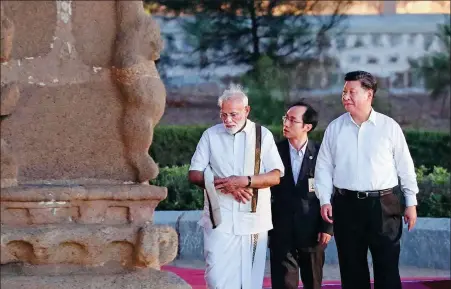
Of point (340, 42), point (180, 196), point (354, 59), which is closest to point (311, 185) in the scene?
point (180, 196)

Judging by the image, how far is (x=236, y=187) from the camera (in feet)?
15.9

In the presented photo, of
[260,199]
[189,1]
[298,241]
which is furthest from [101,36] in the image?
[189,1]

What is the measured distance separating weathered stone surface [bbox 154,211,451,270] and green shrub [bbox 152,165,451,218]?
0.83m

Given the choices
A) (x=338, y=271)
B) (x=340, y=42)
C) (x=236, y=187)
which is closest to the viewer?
Answer: (x=236, y=187)

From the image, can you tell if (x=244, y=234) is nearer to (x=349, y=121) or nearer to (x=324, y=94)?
(x=349, y=121)

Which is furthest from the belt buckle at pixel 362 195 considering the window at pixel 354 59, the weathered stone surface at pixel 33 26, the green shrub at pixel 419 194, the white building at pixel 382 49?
the window at pixel 354 59

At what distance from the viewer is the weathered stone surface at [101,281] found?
3334 mm

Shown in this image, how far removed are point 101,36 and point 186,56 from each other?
12041mm

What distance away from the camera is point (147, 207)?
11.5 ft

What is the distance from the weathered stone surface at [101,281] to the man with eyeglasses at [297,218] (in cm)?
181

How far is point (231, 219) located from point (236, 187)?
175 mm

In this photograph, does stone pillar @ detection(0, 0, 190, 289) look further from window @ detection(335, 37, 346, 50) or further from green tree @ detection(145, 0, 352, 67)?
window @ detection(335, 37, 346, 50)

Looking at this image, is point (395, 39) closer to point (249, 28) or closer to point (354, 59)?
point (354, 59)

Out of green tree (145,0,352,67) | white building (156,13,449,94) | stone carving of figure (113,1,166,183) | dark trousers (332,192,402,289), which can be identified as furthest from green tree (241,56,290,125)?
stone carving of figure (113,1,166,183)
